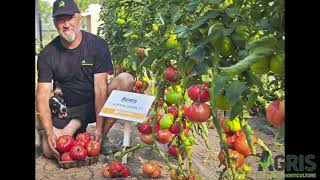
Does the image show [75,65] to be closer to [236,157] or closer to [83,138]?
[83,138]

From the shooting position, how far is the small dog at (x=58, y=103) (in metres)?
2.79

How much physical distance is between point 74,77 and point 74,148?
1.57 ft

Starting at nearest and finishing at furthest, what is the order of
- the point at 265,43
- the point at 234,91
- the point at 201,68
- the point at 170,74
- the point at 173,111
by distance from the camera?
1. the point at 265,43
2. the point at 234,91
3. the point at 201,68
4. the point at 170,74
5. the point at 173,111

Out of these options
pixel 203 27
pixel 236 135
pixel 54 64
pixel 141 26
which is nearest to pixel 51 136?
pixel 54 64

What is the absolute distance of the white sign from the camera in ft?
8.29

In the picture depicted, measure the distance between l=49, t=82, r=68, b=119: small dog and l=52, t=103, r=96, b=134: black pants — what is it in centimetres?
4

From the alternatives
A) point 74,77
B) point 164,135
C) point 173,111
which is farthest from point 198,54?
point 74,77

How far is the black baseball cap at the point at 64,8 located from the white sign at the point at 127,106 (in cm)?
57

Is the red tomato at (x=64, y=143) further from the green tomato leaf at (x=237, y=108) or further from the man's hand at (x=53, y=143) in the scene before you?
the green tomato leaf at (x=237, y=108)

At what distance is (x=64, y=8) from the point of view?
2492 millimetres

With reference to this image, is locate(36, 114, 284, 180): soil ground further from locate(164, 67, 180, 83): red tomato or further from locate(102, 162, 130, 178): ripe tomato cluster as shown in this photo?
locate(164, 67, 180, 83): red tomato

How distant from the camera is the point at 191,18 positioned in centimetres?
185

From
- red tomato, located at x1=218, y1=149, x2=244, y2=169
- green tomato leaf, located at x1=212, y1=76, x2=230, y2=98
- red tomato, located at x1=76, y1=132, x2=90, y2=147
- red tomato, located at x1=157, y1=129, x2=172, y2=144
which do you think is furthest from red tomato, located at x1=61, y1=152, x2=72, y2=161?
green tomato leaf, located at x1=212, y1=76, x2=230, y2=98
